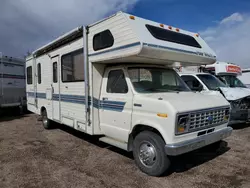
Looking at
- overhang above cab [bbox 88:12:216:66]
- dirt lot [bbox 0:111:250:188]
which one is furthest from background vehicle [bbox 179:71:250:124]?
overhang above cab [bbox 88:12:216:66]

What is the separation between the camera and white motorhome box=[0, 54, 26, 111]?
11.1m

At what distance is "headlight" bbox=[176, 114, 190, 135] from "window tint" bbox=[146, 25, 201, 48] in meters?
1.69

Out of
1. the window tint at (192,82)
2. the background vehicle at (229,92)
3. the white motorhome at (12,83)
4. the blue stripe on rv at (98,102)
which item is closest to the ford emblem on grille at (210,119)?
the blue stripe on rv at (98,102)

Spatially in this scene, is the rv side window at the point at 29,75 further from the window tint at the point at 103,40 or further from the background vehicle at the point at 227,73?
the background vehicle at the point at 227,73

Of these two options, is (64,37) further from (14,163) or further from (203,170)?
(203,170)

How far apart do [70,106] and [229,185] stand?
4.30 meters

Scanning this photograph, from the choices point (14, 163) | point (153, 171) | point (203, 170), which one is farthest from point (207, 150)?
point (14, 163)

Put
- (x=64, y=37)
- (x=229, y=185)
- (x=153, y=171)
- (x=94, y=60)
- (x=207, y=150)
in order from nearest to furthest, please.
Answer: (x=229, y=185), (x=153, y=171), (x=94, y=60), (x=207, y=150), (x=64, y=37)

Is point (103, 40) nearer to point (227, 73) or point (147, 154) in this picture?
point (147, 154)

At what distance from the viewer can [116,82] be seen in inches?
192

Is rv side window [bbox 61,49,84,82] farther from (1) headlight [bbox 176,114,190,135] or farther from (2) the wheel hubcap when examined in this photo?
(1) headlight [bbox 176,114,190,135]

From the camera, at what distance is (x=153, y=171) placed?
4.01 m

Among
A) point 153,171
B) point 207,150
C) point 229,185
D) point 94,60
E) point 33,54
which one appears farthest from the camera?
point 33,54

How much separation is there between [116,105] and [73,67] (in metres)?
2.00
